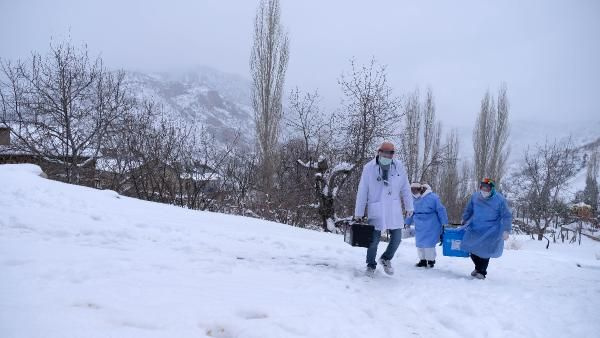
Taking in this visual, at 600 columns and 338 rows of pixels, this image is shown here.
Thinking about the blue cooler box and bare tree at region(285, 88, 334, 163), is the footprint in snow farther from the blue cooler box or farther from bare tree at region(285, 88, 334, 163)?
bare tree at region(285, 88, 334, 163)

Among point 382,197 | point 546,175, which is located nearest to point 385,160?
point 382,197

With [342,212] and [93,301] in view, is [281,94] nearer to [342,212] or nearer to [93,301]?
[342,212]

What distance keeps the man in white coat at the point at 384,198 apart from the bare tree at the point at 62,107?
13.8 metres

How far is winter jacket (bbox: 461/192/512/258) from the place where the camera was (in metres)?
5.55

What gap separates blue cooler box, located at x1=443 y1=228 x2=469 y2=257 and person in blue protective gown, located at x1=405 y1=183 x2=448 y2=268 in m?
0.29

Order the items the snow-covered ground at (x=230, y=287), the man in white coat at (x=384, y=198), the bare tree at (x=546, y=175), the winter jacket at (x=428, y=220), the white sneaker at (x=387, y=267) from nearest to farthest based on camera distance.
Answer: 1. the snow-covered ground at (x=230, y=287)
2. the man in white coat at (x=384, y=198)
3. the white sneaker at (x=387, y=267)
4. the winter jacket at (x=428, y=220)
5. the bare tree at (x=546, y=175)

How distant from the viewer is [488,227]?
18.4 ft

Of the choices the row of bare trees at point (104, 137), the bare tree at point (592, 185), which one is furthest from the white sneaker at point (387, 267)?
the bare tree at point (592, 185)

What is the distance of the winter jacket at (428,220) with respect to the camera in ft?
20.6

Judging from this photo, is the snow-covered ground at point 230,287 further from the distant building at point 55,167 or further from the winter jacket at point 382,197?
the distant building at point 55,167

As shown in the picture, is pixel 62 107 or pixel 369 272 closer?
pixel 369 272

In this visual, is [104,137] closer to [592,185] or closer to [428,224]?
[428,224]

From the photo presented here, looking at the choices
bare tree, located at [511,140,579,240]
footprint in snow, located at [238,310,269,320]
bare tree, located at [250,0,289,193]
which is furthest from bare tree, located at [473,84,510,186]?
footprint in snow, located at [238,310,269,320]

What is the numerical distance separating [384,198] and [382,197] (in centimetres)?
3
